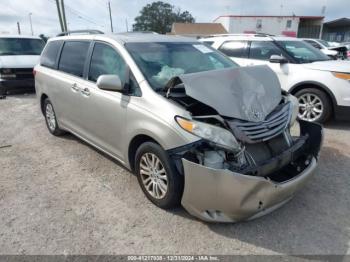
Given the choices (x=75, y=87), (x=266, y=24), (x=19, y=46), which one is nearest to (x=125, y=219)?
(x=75, y=87)

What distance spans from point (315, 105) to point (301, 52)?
141 centimetres

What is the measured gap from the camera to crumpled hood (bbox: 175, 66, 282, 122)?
2915 millimetres

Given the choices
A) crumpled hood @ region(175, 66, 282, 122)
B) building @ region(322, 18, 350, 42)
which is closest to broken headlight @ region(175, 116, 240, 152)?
crumpled hood @ region(175, 66, 282, 122)

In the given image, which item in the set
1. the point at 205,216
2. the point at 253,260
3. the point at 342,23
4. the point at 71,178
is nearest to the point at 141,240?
the point at 205,216

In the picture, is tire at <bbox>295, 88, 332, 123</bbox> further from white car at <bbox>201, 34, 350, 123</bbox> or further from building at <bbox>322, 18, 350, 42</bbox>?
building at <bbox>322, 18, 350, 42</bbox>

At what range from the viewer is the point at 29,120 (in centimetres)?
691

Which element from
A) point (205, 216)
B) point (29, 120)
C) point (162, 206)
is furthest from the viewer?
point (29, 120)

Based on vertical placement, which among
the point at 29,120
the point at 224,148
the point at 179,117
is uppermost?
the point at 179,117

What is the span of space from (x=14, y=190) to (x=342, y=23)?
5994 centimetres

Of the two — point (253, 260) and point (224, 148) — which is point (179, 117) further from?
point (253, 260)

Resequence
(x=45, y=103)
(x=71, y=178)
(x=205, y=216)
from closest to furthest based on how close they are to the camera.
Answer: (x=205, y=216) < (x=71, y=178) < (x=45, y=103)

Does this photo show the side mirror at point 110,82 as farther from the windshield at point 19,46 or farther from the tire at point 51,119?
the windshield at point 19,46

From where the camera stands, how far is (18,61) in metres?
9.90

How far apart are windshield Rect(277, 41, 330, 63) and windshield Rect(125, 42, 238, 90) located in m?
2.78
